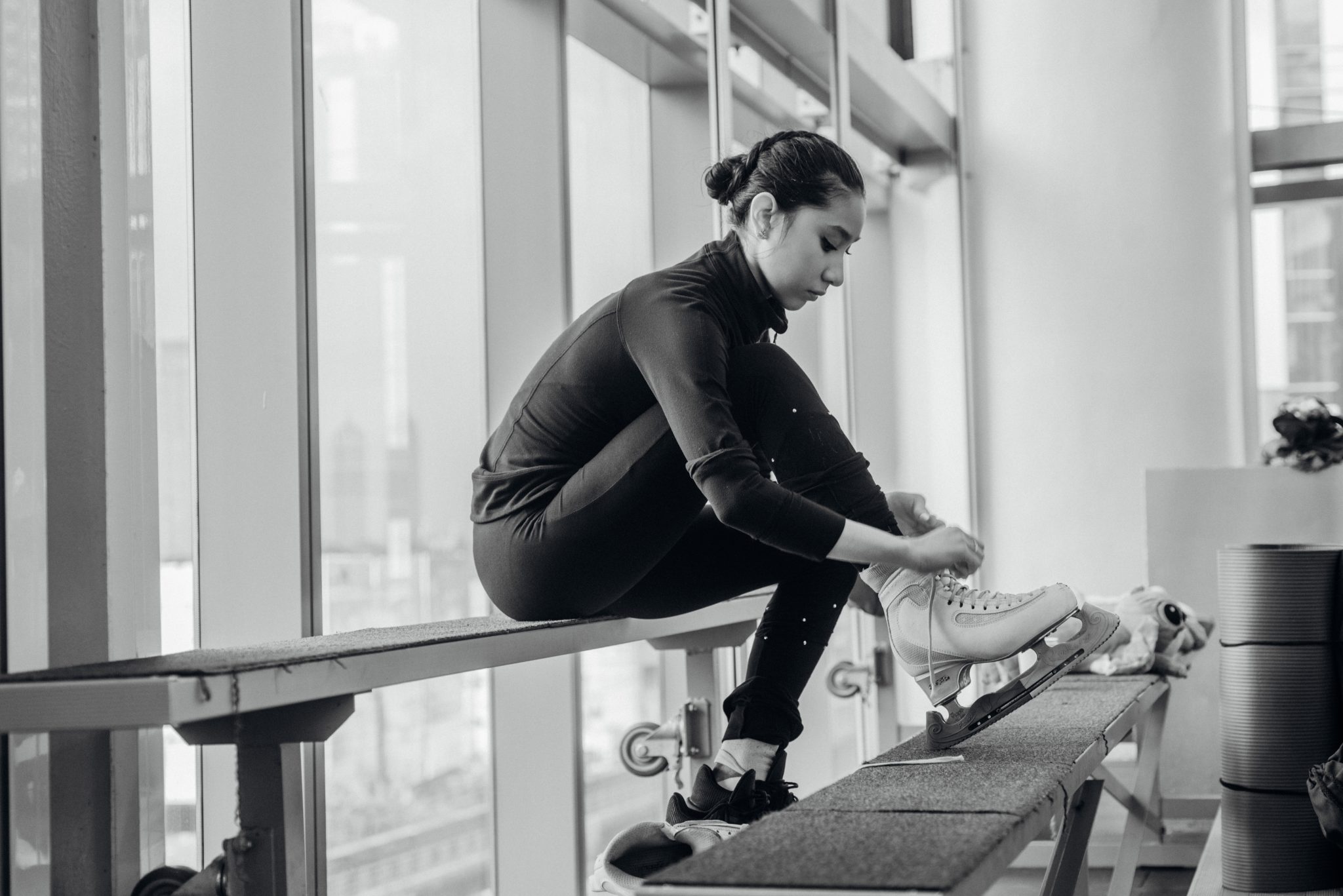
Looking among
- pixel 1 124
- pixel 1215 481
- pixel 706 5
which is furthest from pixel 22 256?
pixel 1215 481

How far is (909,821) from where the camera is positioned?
987 millimetres

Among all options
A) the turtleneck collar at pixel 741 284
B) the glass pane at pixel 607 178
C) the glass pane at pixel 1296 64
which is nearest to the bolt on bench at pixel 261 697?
the turtleneck collar at pixel 741 284

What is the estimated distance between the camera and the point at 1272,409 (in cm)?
457

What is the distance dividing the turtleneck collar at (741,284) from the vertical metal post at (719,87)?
102 centimetres

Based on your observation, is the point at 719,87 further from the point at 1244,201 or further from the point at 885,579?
the point at 1244,201

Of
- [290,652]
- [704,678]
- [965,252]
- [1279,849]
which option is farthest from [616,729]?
[290,652]

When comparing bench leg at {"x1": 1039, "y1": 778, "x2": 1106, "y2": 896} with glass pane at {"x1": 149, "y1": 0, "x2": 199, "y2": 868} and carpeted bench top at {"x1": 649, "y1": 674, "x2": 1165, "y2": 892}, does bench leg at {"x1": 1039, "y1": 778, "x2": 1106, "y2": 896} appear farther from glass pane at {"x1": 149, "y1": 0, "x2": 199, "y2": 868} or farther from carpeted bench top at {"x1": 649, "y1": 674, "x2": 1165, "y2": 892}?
glass pane at {"x1": 149, "y1": 0, "x2": 199, "y2": 868}

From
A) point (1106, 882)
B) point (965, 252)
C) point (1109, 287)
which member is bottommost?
point (1106, 882)

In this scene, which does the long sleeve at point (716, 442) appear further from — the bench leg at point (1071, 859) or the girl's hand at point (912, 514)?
the bench leg at point (1071, 859)

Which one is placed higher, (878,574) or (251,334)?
(251,334)

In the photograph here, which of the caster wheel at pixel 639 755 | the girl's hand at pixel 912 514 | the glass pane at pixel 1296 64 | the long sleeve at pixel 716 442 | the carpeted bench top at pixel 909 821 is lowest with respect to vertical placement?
the caster wheel at pixel 639 755

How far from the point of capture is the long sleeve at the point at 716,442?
1.24 metres

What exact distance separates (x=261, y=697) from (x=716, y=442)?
491 millimetres

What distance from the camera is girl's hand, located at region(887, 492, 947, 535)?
4.87 ft
